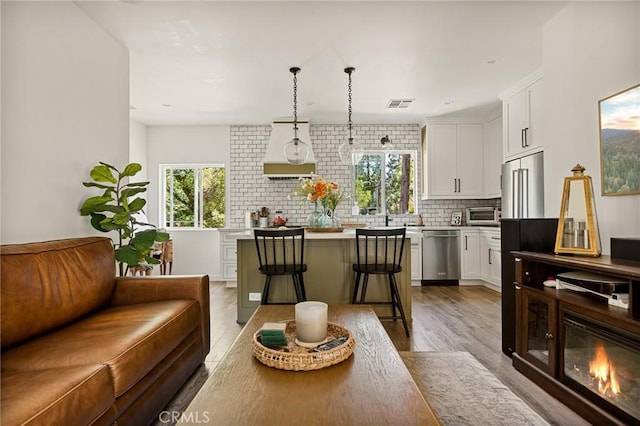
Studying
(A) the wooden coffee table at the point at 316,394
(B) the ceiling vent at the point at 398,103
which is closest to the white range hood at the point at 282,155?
(B) the ceiling vent at the point at 398,103

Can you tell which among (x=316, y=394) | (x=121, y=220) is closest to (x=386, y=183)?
(x=121, y=220)

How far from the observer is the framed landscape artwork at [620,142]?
6.96 feet

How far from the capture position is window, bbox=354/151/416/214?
6.25 m

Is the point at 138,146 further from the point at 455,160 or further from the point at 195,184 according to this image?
the point at 455,160

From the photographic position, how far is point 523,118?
4.07 m

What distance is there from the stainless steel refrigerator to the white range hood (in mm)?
2862

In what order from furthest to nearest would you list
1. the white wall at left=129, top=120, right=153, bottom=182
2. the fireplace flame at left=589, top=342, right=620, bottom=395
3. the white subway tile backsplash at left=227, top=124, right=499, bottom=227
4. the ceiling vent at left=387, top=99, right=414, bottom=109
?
1. the white subway tile backsplash at left=227, top=124, right=499, bottom=227
2. the white wall at left=129, top=120, right=153, bottom=182
3. the ceiling vent at left=387, top=99, right=414, bottom=109
4. the fireplace flame at left=589, top=342, right=620, bottom=395

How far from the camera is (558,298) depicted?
2.10 metres

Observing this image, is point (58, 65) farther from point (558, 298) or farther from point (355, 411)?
point (558, 298)

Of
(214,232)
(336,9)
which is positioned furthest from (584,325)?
(214,232)

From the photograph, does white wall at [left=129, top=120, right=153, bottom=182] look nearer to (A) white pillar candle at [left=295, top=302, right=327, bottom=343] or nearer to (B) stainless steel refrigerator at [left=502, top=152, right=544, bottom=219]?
(A) white pillar candle at [left=295, top=302, right=327, bottom=343]

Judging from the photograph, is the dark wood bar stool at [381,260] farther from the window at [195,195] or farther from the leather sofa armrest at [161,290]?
the window at [195,195]

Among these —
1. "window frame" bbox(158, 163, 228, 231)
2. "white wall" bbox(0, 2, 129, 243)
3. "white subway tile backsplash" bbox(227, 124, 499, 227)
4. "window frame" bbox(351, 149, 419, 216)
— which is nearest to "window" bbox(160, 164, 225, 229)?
"window frame" bbox(158, 163, 228, 231)

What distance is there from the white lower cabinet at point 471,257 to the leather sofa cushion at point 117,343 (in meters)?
4.53
